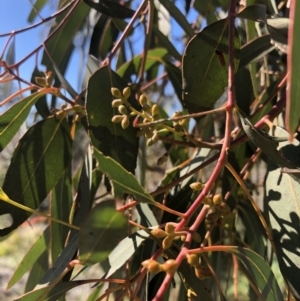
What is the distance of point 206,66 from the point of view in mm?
740

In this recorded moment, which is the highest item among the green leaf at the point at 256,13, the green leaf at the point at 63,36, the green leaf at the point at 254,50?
the green leaf at the point at 63,36

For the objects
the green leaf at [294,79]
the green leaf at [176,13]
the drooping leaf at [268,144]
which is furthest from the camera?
the green leaf at [176,13]

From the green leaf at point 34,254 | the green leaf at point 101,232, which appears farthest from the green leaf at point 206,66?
the green leaf at point 34,254

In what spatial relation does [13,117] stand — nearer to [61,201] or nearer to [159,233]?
[61,201]

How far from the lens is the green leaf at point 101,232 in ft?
1.49

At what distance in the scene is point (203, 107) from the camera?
0.77 meters

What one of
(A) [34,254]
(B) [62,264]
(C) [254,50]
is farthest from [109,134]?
(A) [34,254]

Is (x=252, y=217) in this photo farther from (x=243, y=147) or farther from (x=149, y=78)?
(x=149, y=78)

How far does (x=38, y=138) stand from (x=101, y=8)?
255 mm

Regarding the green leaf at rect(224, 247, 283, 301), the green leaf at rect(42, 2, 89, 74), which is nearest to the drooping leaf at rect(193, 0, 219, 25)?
the green leaf at rect(42, 2, 89, 74)

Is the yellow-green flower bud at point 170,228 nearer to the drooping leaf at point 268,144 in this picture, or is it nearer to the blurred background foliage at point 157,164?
the blurred background foliage at point 157,164

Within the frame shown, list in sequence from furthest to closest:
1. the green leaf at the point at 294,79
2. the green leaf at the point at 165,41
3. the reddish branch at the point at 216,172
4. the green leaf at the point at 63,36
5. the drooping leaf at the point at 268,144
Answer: the green leaf at the point at 63,36
the green leaf at the point at 165,41
the drooping leaf at the point at 268,144
the reddish branch at the point at 216,172
the green leaf at the point at 294,79

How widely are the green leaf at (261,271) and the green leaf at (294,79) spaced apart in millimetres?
204

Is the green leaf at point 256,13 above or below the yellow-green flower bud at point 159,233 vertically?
above
